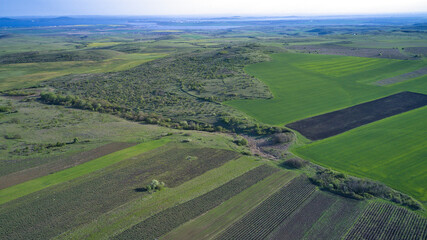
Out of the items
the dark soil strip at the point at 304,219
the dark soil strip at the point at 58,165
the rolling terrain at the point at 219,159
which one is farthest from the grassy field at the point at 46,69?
the dark soil strip at the point at 304,219

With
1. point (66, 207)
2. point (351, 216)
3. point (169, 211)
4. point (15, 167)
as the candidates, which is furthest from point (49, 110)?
point (351, 216)

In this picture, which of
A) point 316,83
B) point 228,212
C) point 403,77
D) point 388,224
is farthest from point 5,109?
point 403,77

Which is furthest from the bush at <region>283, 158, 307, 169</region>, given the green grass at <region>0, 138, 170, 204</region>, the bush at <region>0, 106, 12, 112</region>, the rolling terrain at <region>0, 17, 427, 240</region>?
the bush at <region>0, 106, 12, 112</region>

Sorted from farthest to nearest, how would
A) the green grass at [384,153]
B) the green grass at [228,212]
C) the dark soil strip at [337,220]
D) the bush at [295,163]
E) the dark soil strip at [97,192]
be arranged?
the bush at [295,163] < the green grass at [384,153] < the dark soil strip at [97,192] < the green grass at [228,212] < the dark soil strip at [337,220]

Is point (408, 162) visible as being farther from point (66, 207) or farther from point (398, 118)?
point (66, 207)

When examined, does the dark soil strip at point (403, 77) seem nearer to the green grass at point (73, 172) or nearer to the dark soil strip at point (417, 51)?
the dark soil strip at point (417, 51)

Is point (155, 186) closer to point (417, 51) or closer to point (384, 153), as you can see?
point (384, 153)
